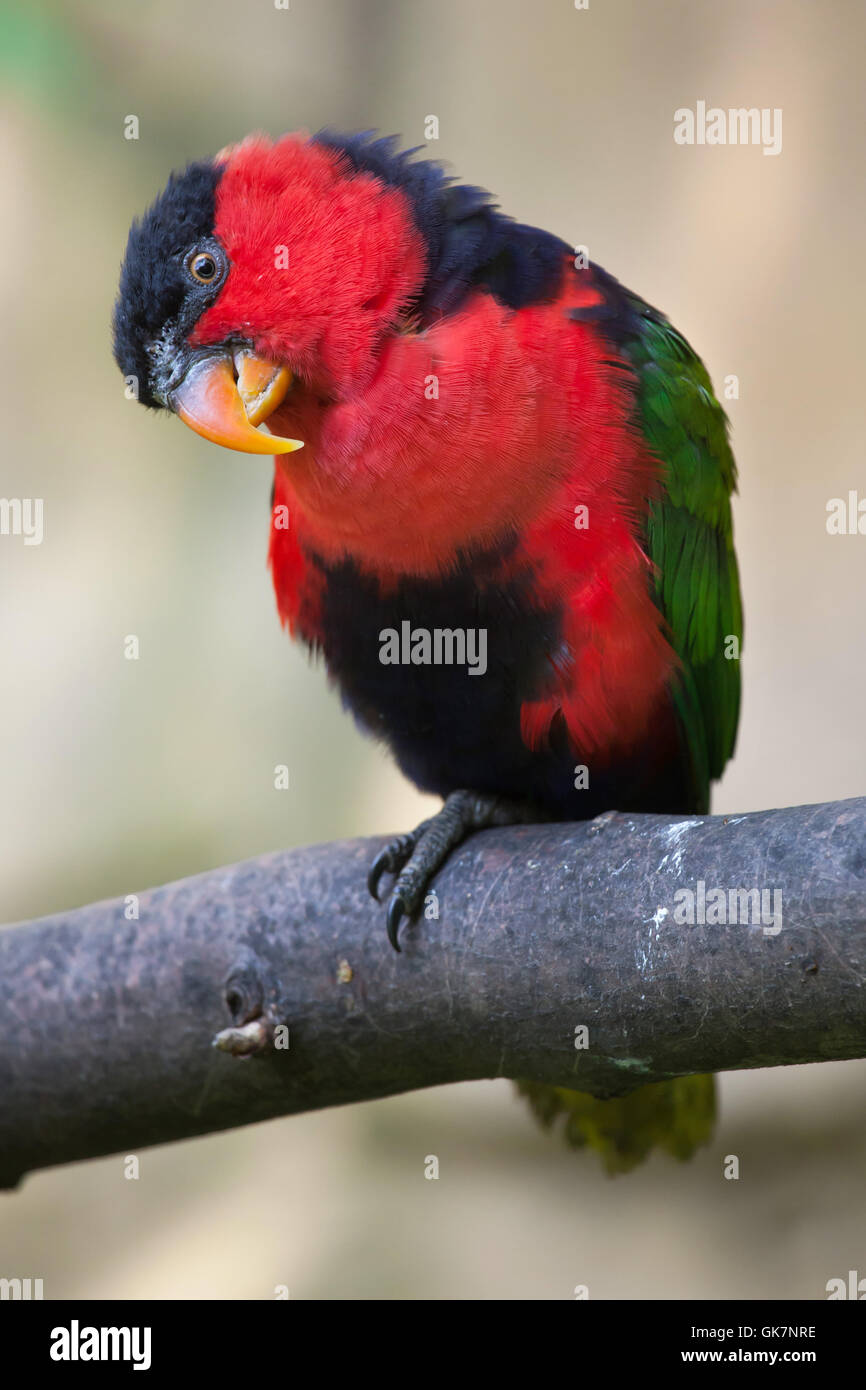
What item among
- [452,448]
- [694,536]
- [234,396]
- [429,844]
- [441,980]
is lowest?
[441,980]

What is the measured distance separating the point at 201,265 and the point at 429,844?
1.24 meters

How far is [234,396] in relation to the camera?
230 cm

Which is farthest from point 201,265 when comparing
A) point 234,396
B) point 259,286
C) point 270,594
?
point 270,594

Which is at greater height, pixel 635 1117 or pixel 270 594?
pixel 270 594

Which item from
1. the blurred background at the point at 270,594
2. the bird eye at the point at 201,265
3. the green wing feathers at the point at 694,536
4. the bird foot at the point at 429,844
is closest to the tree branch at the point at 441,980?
the bird foot at the point at 429,844

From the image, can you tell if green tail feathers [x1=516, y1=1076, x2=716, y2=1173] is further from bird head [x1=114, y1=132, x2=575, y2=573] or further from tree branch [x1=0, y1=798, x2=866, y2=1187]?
bird head [x1=114, y1=132, x2=575, y2=573]

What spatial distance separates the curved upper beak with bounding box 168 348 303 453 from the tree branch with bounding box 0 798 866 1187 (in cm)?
90

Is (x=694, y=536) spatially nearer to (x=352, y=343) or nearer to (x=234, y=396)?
(x=352, y=343)

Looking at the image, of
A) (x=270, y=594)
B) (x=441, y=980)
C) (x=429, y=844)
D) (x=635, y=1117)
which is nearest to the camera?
(x=441, y=980)

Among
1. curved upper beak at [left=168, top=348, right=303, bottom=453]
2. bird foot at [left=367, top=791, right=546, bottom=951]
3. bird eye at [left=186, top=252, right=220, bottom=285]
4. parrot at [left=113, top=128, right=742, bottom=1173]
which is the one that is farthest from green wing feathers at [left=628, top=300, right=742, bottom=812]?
bird eye at [left=186, top=252, right=220, bottom=285]

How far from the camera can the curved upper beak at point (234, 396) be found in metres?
2.29

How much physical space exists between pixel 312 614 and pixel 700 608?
0.91m

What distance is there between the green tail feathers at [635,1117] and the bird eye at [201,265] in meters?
1.93

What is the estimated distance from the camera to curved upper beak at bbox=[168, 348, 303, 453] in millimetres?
2293
